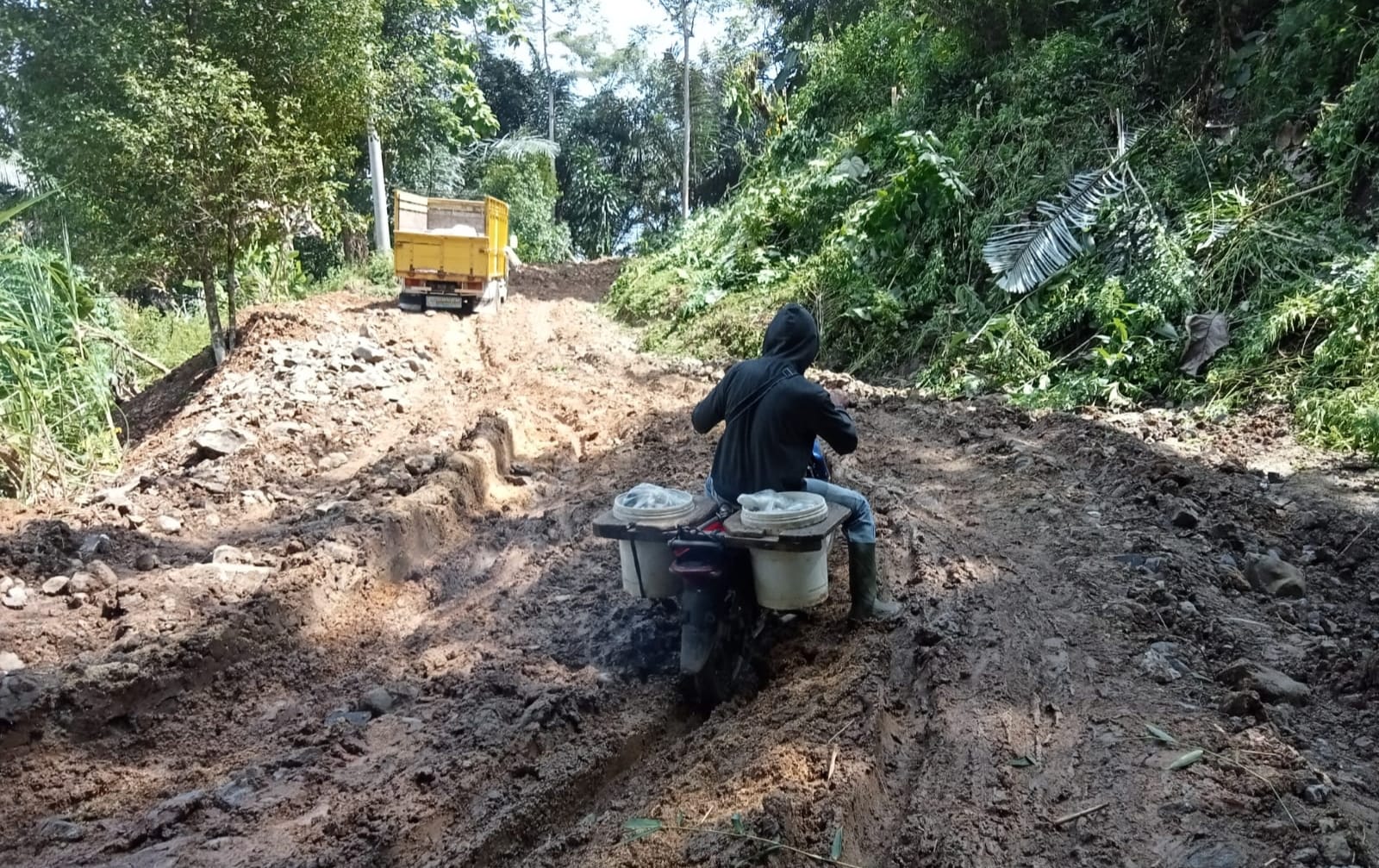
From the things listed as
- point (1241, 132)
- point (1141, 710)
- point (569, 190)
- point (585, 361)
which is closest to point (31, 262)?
point (585, 361)

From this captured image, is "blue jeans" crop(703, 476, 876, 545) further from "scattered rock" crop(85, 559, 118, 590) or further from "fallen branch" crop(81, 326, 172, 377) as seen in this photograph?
"fallen branch" crop(81, 326, 172, 377)

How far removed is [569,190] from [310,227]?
2050 centimetres

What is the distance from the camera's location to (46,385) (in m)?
7.19

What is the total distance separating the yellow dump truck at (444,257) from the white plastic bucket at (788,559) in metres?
12.6

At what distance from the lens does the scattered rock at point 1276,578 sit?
15.4ft

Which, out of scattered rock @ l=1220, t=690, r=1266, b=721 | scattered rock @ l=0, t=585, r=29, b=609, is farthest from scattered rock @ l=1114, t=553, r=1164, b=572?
scattered rock @ l=0, t=585, r=29, b=609

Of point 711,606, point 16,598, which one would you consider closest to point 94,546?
point 16,598

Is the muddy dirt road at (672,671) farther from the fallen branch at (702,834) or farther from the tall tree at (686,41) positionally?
the tall tree at (686,41)

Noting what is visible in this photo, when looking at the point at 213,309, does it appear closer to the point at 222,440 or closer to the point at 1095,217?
the point at 222,440

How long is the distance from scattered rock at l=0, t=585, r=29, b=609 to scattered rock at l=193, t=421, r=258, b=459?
10.6 feet

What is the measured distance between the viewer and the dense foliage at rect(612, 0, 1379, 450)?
867 cm

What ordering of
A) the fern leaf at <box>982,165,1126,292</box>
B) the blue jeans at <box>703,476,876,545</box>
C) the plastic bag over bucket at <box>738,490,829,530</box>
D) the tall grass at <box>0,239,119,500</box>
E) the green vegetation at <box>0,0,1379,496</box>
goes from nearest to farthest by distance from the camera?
→ 1. the plastic bag over bucket at <box>738,490,829,530</box>
2. the blue jeans at <box>703,476,876,545</box>
3. the tall grass at <box>0,239,119,500</box>
4. the green vegetation at <box>0,0,1379,496</box>
5. the fern leaf at <box>982,165,1126,292</box>

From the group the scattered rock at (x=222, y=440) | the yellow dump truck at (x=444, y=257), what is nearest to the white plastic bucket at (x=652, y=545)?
the scattered rock at (x=222, y=440)

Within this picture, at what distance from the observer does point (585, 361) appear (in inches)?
511
